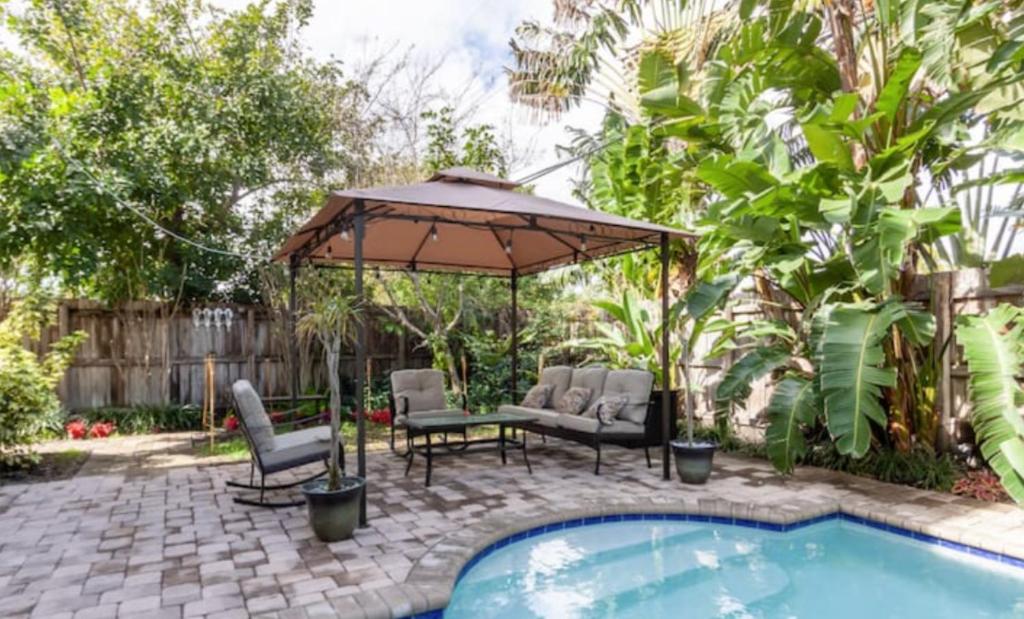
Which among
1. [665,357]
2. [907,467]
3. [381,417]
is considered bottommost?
[907,467]

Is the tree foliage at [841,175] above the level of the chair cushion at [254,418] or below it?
above

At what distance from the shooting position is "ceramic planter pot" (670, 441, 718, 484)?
5598mm

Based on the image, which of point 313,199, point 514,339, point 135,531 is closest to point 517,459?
point 514,339

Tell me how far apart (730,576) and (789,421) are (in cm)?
171

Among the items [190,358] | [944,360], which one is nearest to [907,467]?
[944,360]

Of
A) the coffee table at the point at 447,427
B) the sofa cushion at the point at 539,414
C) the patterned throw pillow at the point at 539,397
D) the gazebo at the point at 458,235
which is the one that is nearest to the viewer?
the gazebo at the point at 458,235

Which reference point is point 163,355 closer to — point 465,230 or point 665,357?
point 465,230

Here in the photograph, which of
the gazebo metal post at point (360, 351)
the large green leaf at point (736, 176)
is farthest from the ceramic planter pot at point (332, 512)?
the large green leaf at point (736, 176)

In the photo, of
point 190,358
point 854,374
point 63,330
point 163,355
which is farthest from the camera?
point 190,358

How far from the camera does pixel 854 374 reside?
457 cm

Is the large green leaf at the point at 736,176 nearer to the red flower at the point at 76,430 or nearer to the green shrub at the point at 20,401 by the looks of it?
the green shrub at the point at 20,401

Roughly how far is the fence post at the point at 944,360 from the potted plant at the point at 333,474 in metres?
5.41

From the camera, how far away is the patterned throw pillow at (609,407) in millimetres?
6230

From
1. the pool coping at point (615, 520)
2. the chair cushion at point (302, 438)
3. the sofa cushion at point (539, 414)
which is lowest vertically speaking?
the pool coping at point (615, 520)
